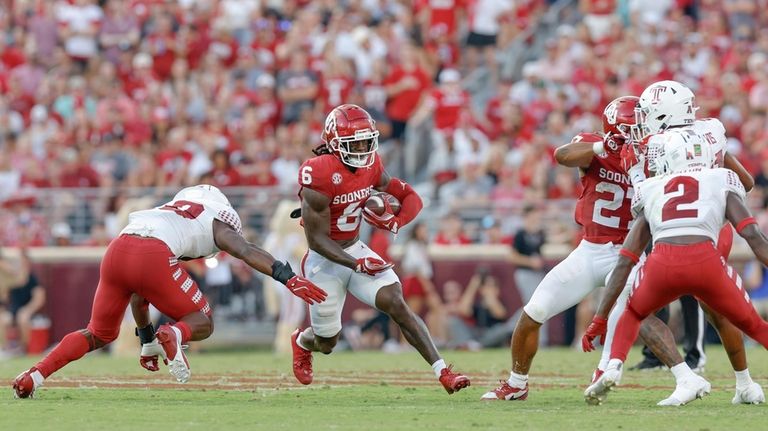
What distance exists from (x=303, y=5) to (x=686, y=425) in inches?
552

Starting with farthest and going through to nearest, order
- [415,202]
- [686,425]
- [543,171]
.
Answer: [543,171] < [415,202] < [686,425]

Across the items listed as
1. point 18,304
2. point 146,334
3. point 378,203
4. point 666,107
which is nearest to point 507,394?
point 378,203

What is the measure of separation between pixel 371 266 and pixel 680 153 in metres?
2.11

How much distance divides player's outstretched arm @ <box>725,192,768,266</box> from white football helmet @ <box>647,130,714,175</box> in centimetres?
32

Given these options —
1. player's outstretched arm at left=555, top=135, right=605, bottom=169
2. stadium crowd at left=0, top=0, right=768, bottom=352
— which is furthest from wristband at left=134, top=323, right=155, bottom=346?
stadium crowd at left=0, top=0, right=768, bottom=352

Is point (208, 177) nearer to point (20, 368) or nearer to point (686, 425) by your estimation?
point (20, 368)

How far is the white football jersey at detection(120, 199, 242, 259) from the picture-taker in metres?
9.08

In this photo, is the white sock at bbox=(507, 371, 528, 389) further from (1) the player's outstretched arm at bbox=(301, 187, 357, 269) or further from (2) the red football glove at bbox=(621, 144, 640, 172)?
(2) the red football glove at bbox=(621, 144, 640, 172)

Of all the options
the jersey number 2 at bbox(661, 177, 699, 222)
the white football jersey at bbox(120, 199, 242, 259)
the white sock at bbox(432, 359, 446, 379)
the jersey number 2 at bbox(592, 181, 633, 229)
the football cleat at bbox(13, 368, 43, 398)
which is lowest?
the football cleat at bbox(13, 368, 43, 398)

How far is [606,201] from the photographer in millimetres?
9180

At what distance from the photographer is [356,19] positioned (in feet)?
64.0

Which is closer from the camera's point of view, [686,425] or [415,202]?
[686,425]

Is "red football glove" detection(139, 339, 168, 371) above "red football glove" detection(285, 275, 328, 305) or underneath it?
underneath

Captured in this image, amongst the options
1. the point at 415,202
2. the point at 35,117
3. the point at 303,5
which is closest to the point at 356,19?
the point at 303,5
